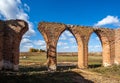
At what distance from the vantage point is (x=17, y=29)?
1859 cm

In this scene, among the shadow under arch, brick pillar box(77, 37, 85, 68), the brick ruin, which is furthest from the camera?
the shadow under arch

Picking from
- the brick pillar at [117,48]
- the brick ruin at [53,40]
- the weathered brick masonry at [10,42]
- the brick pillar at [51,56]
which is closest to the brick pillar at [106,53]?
the brick ruin at [53,40]

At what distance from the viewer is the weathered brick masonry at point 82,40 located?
20.5 meters

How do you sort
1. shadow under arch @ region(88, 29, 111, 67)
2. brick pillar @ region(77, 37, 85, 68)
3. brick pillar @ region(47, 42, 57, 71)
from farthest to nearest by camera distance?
1. shadow under arch @ region(88, 29, 111, 67)
2. brick pillar @ region(77, 37, 85, 68)
3. brick pillar @ region(47, 42, 57, 71)

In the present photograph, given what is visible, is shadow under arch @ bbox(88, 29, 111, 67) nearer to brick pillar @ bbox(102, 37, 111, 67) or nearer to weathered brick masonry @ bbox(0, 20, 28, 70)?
brick pillar @ bbox(102, 37, 111, 67)

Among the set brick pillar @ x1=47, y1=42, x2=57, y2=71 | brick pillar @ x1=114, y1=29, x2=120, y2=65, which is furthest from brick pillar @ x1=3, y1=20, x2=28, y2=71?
brick pillar @ x1=114, y1=29, x2=120, y2=65

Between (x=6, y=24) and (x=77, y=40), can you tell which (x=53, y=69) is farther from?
(x=6, y=24)

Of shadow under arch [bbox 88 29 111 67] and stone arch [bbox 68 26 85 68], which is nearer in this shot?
stone arch [bbox 68 26 85 68]

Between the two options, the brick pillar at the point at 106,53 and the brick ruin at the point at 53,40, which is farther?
the brick pillar at the point at 106,53

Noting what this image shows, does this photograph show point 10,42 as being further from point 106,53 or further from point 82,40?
point 106,53

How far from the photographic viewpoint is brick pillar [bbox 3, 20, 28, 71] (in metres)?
18.5

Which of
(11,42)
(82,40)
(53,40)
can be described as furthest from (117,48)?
(11,42)

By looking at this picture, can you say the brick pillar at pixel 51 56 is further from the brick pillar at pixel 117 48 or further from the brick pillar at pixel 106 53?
the brick pillar at pixel 117 48

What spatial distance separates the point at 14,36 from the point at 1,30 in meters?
1.05
